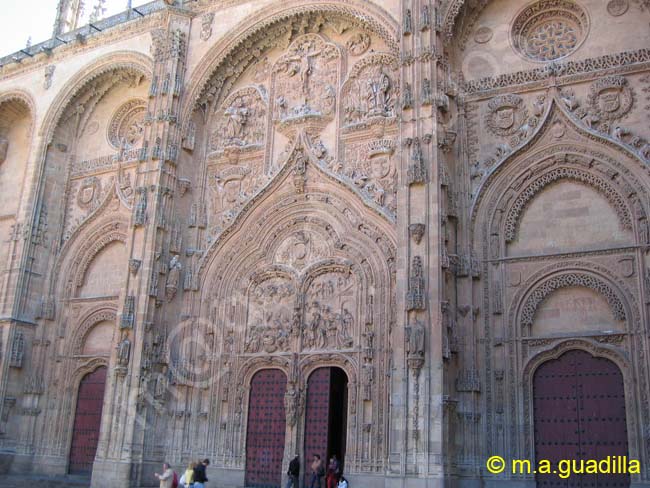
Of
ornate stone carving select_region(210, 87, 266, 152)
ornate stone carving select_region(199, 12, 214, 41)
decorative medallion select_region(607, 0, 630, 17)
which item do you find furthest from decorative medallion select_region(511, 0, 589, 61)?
ornate stone carving select_region(199, 12, 214, 41)

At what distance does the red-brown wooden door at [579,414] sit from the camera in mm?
14148

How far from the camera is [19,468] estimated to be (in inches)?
806

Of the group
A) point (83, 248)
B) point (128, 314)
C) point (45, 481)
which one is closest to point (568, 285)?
point (128, 314)

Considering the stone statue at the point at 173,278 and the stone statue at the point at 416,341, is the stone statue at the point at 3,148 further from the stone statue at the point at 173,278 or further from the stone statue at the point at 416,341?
the stone statue at the point at 416,341

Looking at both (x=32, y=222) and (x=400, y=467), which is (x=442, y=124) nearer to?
(x=400, y=467)

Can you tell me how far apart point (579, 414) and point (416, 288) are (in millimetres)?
4034

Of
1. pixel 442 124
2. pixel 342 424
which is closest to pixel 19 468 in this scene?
pixel 342 424

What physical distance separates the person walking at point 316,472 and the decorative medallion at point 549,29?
1023 centimetres

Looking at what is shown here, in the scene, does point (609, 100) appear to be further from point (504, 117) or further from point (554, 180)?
point (504, 117)

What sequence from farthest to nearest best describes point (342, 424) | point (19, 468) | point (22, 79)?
1. point (22, 79)
2. point (19, 468)
3. point (342, 424)

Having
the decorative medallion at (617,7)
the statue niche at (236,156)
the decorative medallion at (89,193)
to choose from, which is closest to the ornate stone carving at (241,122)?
the statue niche at (236,156)

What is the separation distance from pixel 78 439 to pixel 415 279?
11260 millimetres

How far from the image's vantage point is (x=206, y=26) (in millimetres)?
21141

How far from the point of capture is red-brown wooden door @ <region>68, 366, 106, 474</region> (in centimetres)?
2025
